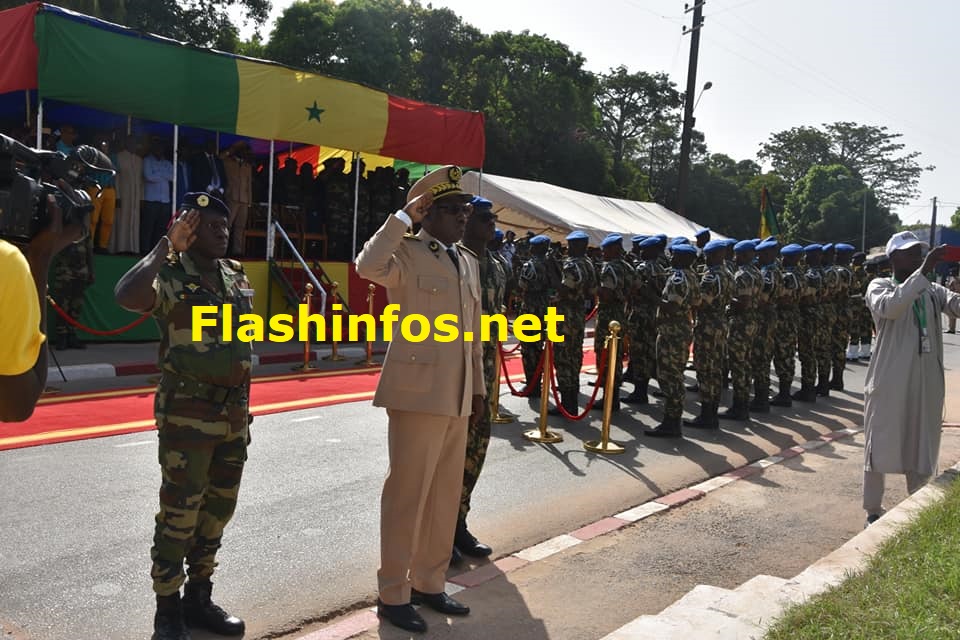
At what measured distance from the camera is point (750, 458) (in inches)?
308

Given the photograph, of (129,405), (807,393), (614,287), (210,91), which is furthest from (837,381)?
(210,91)

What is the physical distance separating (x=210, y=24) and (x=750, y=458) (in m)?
27.6

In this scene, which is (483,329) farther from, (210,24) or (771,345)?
(210,24)

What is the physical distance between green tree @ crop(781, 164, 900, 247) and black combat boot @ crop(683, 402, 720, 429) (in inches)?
1796

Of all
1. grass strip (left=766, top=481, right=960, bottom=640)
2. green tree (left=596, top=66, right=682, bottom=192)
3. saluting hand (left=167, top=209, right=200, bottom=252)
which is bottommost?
grass strip (left=766, top=481, right=960, bottom=640)

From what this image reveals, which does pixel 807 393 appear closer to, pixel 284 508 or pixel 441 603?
pixel 284 508

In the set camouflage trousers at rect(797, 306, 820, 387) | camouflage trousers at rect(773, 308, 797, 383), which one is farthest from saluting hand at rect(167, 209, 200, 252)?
camouflage trousers at rect(797, 306, 820, 387)

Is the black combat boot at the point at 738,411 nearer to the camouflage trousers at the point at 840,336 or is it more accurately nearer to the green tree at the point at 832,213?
the camouflage trousers at the point at 840,336

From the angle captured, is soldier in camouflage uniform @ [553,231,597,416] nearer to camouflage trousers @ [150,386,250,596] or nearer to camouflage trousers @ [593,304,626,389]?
camouflage trousers @ [593,304,626,389]

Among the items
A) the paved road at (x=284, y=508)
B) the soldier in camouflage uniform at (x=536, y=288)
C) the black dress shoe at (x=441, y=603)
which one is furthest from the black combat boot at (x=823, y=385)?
the black dress shoe at (x=441, y=603)

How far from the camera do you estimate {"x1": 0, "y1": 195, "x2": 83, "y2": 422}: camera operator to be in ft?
6.20

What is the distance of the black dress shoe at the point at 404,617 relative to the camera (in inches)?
148

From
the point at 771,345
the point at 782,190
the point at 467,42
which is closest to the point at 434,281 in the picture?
the point at 771,345

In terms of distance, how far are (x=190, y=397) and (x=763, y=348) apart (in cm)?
795
